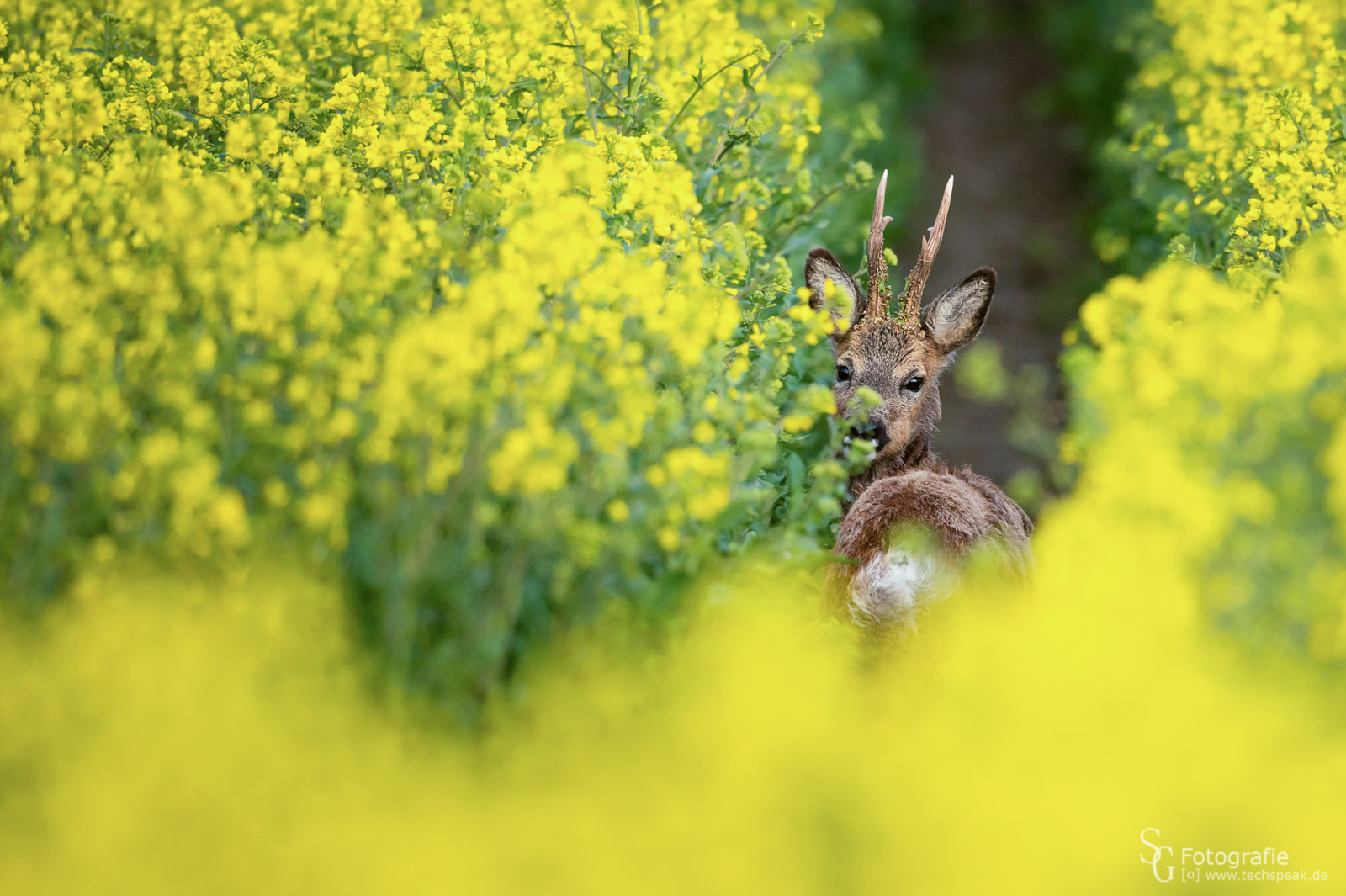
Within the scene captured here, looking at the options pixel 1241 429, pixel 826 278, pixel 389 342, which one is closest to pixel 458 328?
pixel 389 342

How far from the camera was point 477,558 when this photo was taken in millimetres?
3334

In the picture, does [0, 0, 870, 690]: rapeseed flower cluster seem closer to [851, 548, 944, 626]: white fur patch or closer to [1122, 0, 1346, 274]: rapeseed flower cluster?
[851, 548, 944, 626]: white fur patch

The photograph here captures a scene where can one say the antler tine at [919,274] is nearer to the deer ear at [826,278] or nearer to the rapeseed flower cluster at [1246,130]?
the deer ear at [826,278]

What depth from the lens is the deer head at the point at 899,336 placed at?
18.9ft

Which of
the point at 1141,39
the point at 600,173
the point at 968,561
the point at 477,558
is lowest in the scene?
the point at 477,558

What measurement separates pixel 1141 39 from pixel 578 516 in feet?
30.8

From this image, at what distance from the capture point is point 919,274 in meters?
5.86

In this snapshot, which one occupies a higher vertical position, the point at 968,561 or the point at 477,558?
the point at 968,561

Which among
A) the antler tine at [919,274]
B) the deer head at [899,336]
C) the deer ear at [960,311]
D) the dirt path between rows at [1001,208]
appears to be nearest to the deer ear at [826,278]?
the deer head at [899,336]

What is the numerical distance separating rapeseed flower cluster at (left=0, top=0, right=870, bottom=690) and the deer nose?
1.94 feet

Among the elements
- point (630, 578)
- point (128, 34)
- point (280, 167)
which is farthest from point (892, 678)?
point (128, 34)

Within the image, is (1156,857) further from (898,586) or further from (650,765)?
(898,586)

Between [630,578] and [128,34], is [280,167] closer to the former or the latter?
[128,34]

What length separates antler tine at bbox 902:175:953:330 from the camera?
5785 millimetres
